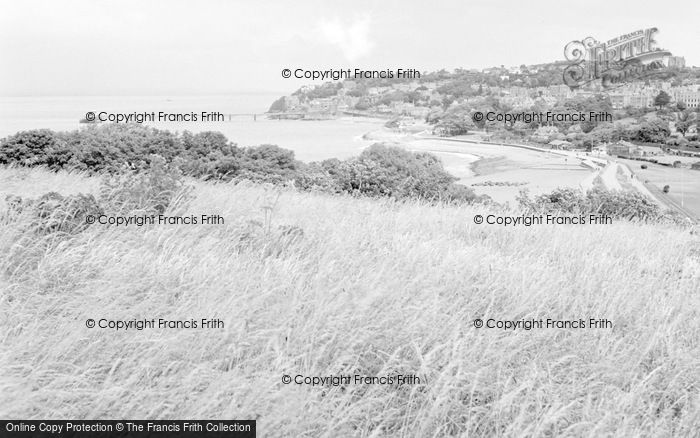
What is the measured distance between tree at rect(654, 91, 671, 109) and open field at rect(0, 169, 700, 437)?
3457 centimetres

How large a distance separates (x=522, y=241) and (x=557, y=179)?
1934 centimetres

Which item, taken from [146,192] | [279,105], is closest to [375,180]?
[146,192]

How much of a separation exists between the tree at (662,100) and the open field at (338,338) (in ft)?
113

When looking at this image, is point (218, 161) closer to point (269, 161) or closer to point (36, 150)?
point (269, 161)

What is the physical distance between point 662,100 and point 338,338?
38.4 metres

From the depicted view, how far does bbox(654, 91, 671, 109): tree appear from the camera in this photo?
117ft

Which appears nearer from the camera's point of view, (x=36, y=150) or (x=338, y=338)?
(x=338, y=338)

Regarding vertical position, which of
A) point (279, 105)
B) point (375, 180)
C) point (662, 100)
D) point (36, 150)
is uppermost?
point (662, 100)

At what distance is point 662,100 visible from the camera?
35969 mm

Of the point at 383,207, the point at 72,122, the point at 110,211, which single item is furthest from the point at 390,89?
the point at 110,211

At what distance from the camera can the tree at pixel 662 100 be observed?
35.6 m

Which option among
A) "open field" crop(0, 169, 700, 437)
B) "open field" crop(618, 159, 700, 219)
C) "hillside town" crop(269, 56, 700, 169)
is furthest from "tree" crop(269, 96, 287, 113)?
"open field" crop(0, 169, 700, 437)

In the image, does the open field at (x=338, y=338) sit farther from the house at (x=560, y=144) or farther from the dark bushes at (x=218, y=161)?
the house at (x=560, y=144)

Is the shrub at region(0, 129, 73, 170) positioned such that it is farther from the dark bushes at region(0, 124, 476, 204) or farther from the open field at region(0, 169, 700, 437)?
the open field at region(0, 169, 700, 437)
